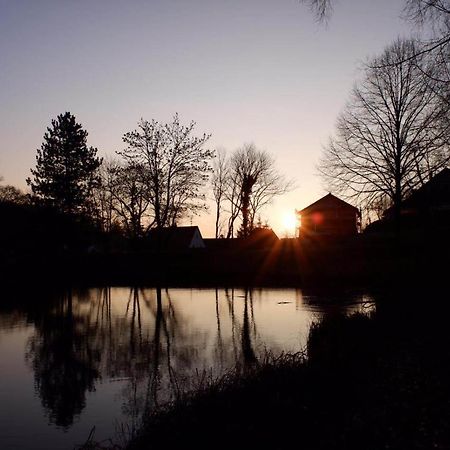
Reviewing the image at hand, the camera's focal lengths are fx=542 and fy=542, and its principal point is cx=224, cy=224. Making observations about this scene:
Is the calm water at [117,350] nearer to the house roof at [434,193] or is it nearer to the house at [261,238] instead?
the house roof at [434,193]

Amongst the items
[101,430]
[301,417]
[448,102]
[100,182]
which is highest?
[100,182]

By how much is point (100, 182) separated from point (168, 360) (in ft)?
145

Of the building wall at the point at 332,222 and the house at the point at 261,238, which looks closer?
the house at the point at 261,238

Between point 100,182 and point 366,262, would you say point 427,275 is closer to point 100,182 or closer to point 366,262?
point 366,262

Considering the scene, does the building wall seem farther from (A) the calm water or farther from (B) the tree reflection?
(B) the tree reflection

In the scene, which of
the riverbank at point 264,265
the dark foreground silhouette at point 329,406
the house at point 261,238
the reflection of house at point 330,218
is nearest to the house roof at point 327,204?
the reflection of house at point 330,218

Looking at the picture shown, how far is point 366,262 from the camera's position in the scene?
38.6 m

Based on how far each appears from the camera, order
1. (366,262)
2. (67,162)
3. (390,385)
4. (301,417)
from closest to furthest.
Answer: (301,417), (390,385), (366,262), (67,162)

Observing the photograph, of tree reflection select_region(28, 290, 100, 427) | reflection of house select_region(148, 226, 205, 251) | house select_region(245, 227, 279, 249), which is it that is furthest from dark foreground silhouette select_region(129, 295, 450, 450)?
reflection of house select_region(148, 226, 205, 251)

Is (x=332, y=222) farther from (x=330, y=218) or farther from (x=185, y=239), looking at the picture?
(x=185, y=239)

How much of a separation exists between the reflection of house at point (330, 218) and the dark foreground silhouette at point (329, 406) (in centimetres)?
4588

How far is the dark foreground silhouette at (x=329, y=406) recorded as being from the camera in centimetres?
621

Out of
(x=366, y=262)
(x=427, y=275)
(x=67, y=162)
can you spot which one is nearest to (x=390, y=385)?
(x=427, y=275)

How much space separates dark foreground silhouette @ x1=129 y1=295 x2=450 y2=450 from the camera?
6207 millimetres
